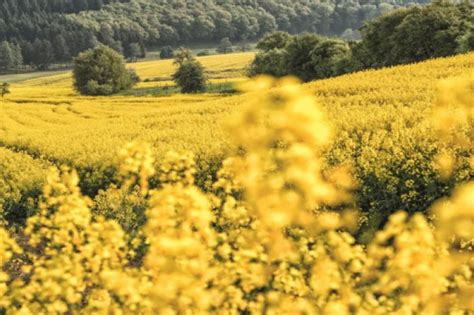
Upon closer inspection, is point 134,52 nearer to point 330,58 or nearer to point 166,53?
point 166,53

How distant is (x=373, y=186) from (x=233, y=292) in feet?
19.6

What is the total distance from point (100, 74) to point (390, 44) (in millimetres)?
40597

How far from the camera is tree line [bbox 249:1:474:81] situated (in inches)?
1614

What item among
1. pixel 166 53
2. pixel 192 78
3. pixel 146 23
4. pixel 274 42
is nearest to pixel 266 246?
pixel 192 78

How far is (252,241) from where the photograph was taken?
18.2ft

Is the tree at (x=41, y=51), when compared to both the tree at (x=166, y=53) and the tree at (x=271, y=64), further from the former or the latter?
the tree at (x=271, y=64)

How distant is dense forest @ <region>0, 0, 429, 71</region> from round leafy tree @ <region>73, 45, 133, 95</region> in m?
58.1

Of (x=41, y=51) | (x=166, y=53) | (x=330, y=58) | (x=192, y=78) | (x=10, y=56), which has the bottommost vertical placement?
(x=166, y=53)

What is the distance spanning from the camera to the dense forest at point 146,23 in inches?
5123

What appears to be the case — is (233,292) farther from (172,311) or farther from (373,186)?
(373,186)

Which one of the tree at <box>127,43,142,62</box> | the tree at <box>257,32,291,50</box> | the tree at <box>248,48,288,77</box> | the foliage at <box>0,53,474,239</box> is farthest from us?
the tree at <box>127,43,142,62</box>

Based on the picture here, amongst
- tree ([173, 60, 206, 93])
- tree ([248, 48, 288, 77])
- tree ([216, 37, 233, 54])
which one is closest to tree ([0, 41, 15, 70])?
tree ([216, 37, 233, 54])

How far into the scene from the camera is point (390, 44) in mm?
Answer: 44812

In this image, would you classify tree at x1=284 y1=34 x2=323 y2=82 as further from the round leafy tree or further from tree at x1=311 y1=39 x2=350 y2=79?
the round leafy tree
